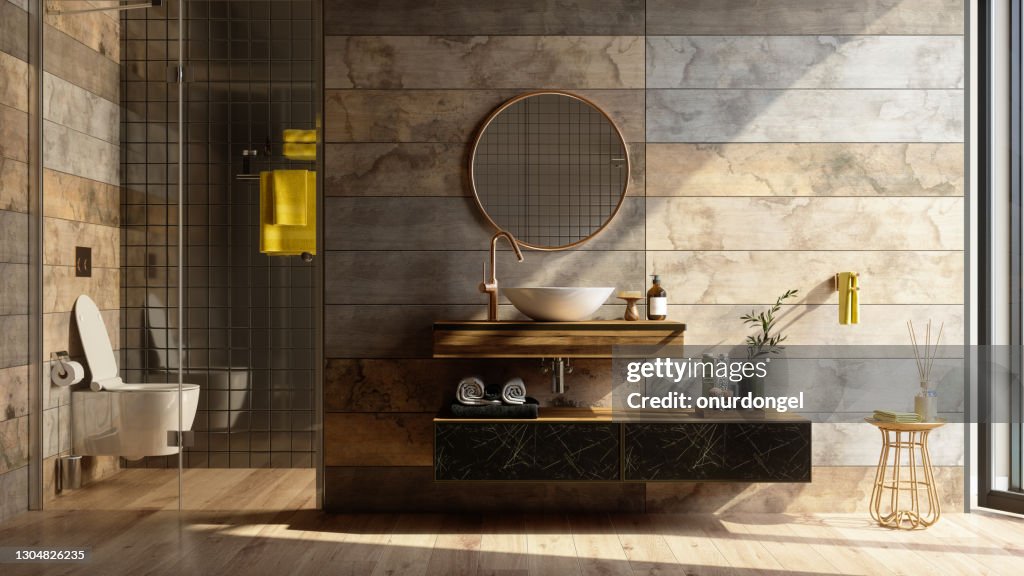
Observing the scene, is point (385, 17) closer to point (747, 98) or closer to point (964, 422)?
point (747, 98)

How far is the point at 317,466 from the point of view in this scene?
135 inches

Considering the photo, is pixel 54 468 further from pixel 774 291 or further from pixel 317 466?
pixel 774 291

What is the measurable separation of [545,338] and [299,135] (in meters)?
1.43

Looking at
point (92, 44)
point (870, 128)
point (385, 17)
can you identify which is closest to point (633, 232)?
point (870, 128)

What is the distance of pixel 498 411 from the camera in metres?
3.10

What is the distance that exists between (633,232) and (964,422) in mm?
1754

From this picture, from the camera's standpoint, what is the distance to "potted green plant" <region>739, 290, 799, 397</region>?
334cm

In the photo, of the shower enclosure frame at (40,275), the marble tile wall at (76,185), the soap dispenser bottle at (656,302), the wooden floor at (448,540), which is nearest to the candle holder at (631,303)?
the soap dispenser bottle at (656,302)

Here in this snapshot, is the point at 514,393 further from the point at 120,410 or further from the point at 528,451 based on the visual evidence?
the point at 120,410

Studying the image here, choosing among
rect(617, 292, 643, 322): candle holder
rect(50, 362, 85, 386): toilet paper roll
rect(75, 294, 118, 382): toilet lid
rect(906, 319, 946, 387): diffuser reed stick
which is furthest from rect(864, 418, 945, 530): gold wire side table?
rect(50, 362, 85, 386): toilet paper roll

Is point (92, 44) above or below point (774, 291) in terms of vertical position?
above

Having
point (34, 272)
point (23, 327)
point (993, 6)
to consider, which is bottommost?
point (23, 327)

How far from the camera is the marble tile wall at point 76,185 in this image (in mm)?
3340

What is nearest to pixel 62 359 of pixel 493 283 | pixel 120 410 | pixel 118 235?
pixel 120 410
